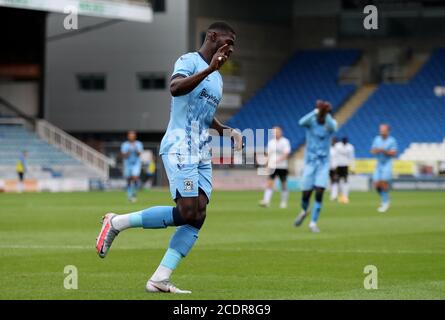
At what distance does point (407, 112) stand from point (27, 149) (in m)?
21.2

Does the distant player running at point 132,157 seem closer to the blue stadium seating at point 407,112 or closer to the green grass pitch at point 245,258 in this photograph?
the green grass pitch at point 245,258

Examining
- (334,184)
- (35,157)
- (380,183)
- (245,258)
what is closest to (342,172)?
(334,184)

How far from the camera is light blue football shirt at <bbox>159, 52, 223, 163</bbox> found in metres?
10.5

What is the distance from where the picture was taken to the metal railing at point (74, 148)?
54.2 meters

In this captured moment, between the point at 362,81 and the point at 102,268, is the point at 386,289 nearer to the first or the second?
the point at 102,268

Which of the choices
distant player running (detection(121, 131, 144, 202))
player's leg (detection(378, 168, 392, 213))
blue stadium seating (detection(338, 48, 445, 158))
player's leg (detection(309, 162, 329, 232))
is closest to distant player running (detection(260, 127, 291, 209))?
player's leg (detection(378, 168, 392, 213))

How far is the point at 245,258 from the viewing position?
1530 centimetres

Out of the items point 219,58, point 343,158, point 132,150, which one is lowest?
point 343,158

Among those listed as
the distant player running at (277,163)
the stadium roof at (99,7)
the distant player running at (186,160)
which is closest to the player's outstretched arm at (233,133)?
the distant player running at (186,160)

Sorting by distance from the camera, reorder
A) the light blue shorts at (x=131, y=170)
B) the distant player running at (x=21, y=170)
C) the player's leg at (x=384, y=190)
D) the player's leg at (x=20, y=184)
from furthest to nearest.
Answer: the player's leg at (x=20, y=184) < the distant player running at (x=21, y=170) < the light blue shorts at (x=131, y=170) < the player's leg at (x=384, y=190)

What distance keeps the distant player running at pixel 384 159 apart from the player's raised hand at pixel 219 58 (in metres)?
19.9

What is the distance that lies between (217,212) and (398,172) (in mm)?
27725

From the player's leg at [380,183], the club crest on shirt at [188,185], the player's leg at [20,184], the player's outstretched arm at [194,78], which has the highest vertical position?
the player's outstretched arm at [194,78]

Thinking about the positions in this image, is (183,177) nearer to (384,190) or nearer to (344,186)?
(384,190)
